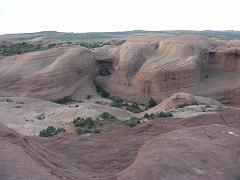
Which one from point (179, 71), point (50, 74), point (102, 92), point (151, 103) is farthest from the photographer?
point (102, 92)

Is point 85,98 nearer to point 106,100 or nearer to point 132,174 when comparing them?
point 106,100

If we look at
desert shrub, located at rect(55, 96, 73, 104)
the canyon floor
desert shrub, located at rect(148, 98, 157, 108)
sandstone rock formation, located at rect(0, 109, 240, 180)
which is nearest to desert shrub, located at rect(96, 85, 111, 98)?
the canyon floor

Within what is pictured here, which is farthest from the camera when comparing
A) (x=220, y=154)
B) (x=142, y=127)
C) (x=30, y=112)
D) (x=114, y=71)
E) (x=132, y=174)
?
(x=114, y=71)

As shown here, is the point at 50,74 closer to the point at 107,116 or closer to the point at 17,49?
the point at 107,116

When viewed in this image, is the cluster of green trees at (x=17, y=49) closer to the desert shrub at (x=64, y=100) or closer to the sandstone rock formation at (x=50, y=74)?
the sandstone rock formation at (x=50, y=74)

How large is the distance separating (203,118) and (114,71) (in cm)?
2290

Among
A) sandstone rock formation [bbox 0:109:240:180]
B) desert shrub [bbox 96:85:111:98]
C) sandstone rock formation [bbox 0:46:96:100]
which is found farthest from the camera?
desert shrub [bbox 96:85:111:98]

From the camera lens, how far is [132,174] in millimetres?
10242

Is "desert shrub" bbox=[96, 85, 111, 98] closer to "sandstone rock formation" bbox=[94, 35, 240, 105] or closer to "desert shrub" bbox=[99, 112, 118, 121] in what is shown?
"sandstone rock formation" bbox=[94, 35, 240, 105]

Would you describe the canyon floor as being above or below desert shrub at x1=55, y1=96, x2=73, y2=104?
above

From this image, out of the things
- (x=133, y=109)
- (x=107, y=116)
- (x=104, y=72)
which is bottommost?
(x=133, y=109)

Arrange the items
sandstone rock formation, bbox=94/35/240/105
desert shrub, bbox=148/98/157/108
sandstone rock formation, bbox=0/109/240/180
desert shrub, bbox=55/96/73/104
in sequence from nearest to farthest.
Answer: sandstone rock formation, bbox=0/109/240/180 < desert shrub, bbox=148/98/157/108 < sandstone rock formation, bbox=94/35/240/105 < desert shrub, bbox=55/96/73/104

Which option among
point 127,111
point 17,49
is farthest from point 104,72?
point 17,49

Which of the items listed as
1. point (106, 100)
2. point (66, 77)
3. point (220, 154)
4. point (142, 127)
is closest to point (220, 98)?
point (106, 100)
